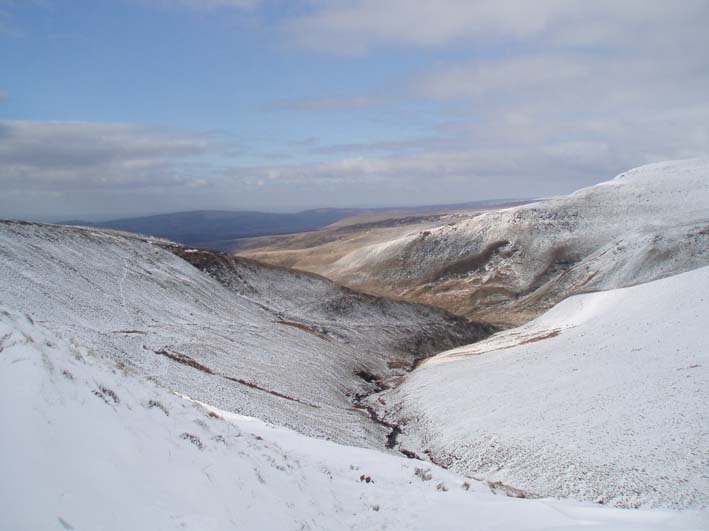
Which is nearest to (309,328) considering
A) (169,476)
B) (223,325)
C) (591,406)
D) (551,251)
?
(223,325)

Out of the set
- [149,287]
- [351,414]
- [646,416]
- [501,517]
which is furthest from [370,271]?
[501,517]

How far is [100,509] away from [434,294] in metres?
91.1

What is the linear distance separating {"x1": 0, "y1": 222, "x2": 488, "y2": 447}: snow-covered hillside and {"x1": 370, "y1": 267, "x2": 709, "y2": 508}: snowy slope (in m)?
5.52

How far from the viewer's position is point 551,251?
3880 inches

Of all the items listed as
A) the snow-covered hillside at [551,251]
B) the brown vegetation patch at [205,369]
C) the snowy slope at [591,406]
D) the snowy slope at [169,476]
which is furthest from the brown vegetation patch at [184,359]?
the snow-covered hillside at [551,251]

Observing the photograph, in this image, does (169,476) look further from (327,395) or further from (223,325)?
(223,325)

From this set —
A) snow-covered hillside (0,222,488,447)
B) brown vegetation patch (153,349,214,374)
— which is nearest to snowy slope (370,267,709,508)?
snow-covered hillside (0,222,488,447)

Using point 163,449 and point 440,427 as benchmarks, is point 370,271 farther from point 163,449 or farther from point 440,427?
point 163,449

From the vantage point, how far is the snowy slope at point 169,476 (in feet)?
24.1

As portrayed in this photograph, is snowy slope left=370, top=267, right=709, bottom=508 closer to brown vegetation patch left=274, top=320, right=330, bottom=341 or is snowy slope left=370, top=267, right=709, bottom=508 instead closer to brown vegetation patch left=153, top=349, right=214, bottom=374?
brown vegetation patch left=274, top=320, right=330, bottom=341

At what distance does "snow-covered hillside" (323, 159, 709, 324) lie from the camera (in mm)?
79062

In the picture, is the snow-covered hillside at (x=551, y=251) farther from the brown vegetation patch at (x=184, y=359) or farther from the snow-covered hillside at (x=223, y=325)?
the brown vegetation patch at (x=184, y=359)

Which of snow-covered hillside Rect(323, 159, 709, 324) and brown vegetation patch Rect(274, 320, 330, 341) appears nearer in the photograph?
brown vegetation patch Rect(274, 320, 330, 341)

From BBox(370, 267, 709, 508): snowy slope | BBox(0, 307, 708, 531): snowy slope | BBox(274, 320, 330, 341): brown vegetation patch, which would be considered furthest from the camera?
BBox(274, 320, 330, 341): brown vegetation patch
